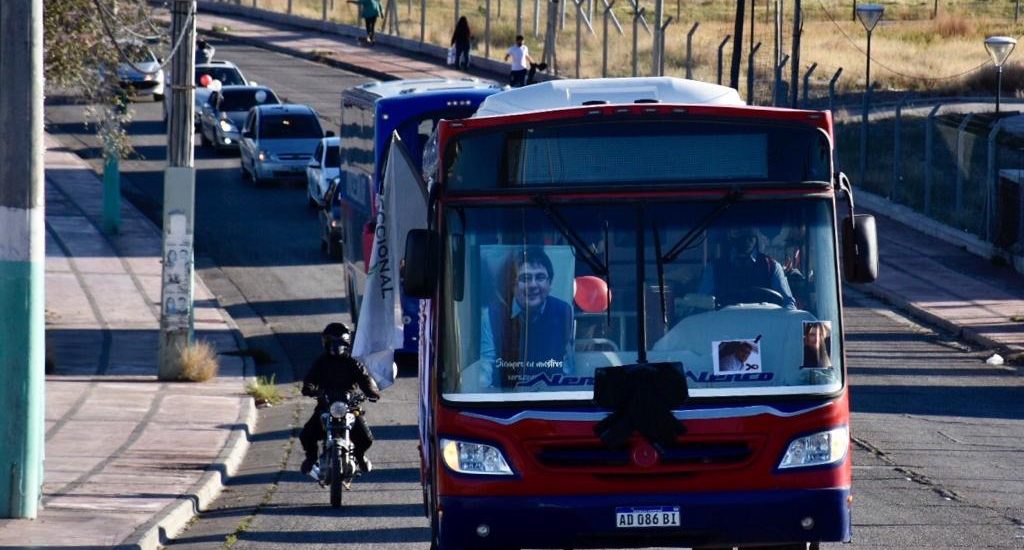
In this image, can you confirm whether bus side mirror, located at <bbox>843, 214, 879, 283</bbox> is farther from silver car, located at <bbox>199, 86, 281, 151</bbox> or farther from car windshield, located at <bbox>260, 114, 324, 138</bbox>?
silver car, located at <bbox>199, 86, 281, 151</bbox>

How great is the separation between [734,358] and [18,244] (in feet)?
17.9

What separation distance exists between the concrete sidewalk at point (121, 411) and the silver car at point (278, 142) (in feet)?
17.8

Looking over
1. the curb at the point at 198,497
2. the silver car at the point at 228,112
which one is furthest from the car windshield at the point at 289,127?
the curb at the point at 198,497

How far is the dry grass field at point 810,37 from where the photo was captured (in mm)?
50875

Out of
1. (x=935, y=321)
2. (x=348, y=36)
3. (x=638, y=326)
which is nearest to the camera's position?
(x=638, y=326)

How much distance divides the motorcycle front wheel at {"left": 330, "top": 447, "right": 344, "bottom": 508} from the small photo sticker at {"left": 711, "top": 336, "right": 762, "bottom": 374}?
443 centimetres

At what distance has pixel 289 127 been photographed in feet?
113

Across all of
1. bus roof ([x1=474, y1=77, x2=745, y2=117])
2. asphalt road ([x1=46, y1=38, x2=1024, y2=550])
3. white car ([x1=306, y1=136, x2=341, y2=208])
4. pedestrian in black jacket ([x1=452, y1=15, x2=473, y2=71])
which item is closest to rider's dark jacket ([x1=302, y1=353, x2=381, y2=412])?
asphalt road ([x1=46, y1=38, x2=1024, y2=550])

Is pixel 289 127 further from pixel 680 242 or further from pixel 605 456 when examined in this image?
pixel 605 456

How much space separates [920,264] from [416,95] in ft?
36.9

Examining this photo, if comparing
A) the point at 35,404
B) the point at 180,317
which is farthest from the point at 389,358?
the point at 180,317

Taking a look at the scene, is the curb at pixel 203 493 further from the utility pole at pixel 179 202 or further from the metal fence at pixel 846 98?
the metal fence at pixel 846 98

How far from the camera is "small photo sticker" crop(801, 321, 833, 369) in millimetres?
8453

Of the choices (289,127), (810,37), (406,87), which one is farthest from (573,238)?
(810,37)
